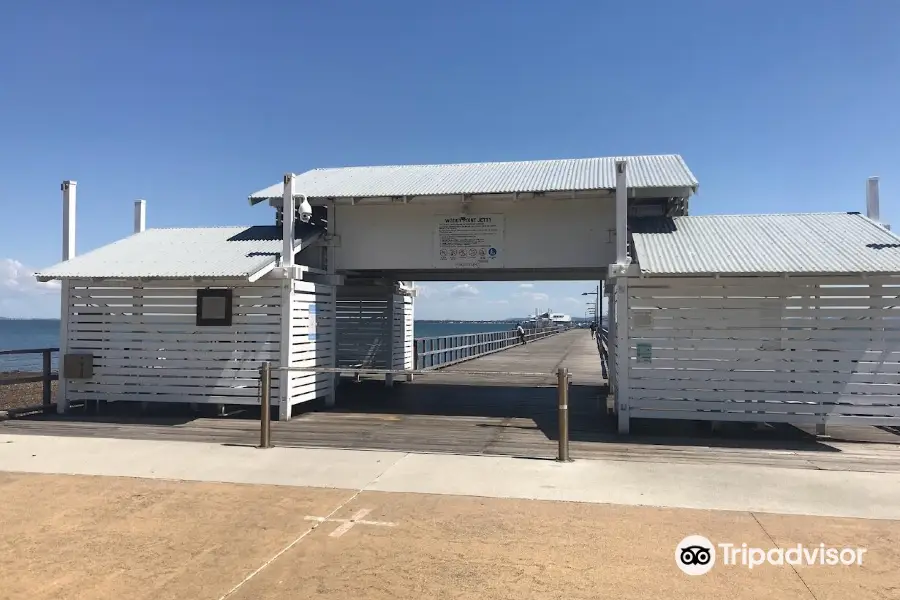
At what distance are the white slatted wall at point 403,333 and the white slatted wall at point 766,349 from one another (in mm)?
7381

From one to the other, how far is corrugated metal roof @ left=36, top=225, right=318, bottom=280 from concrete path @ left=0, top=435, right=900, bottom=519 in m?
3.08

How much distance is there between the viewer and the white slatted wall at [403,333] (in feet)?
51.0

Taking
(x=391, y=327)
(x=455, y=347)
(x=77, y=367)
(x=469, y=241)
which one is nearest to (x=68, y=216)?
(x=77, y=367)

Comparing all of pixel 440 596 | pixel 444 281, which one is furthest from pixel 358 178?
pixel 440 596

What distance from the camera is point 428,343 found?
22344mm

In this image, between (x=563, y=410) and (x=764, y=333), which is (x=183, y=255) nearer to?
(x=563, y=410)

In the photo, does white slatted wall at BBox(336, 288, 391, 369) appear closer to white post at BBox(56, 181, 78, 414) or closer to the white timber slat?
the white timber slat

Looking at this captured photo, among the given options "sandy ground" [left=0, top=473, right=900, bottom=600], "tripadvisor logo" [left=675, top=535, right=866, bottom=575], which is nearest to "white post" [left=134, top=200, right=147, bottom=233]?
"sandy ground" [left=0, top=473, right=900, bottom=600]

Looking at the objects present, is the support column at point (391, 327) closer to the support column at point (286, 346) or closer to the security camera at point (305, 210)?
the security camera at point (305, 210)

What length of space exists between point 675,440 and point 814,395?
81.0 inches

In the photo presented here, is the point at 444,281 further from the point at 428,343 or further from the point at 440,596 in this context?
the point at 440,596

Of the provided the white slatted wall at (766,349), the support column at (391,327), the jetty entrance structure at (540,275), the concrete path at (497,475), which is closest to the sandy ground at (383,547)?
the concrete path at (497,475)

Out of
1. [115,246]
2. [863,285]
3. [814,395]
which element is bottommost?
[814,395]

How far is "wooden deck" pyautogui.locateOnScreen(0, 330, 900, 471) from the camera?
26.2 feet
